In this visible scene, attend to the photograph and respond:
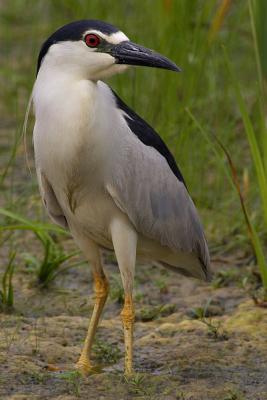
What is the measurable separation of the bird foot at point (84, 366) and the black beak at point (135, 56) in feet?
4.21

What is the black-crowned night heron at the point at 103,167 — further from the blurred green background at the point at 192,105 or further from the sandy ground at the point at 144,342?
the blurred green background at the point at 192,105

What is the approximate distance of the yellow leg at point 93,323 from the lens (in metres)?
4.54

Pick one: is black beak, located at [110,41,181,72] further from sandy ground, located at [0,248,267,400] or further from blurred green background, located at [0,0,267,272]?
blurred green background, located at [0,0,267,272]

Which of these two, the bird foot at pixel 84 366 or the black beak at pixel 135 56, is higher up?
the black beak at pixel 135 56

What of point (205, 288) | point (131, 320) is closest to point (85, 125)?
point (131, 320)

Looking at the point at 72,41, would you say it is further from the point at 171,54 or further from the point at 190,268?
the point at 171,54

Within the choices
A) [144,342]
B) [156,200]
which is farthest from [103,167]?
[144,342]

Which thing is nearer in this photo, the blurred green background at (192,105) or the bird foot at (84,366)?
the bird foot at (84,366)

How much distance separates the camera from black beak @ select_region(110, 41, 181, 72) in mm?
4137

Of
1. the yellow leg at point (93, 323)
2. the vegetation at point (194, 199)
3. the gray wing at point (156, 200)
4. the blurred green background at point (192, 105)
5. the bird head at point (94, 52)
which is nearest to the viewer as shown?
the bird head at point (94, 52)

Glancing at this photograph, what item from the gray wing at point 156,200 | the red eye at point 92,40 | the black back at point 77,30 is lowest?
the gray wing at point 156,200

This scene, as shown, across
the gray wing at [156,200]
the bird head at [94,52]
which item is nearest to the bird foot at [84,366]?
the gray wing at [156,200]

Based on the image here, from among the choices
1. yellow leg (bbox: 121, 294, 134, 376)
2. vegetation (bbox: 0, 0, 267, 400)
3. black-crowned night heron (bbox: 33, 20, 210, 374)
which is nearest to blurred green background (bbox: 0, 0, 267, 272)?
vegetation (bbox: 0, 0, 267, 400)

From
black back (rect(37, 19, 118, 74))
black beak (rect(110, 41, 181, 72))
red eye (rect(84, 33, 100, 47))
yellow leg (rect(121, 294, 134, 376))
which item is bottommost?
yellow leg (rect(121, 294, 134, 376))
